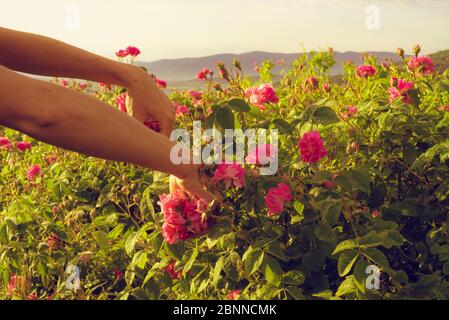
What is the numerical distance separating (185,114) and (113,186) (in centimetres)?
56

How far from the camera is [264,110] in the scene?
2484 mm

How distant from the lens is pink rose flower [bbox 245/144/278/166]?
75.0 inches

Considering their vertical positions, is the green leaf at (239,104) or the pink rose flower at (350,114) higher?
the green leaf at (239,104)

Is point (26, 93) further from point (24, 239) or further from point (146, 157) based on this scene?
point (24, 239)

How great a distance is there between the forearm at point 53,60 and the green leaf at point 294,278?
76 centimetres

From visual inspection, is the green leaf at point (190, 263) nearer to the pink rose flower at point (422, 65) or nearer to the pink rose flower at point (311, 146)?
the pink rose flower at point (311, 146)

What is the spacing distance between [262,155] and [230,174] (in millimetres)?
163

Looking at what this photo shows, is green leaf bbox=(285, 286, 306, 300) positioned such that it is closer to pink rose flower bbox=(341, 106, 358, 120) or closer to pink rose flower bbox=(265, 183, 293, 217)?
pink rose flower bbox=(265, 183, 293, 217)

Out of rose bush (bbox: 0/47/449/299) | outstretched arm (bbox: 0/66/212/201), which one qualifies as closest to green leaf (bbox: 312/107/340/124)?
rose bush (bbox: 0/47/449/299)

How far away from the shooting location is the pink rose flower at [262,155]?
191 cm

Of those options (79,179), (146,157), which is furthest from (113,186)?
(146,157)

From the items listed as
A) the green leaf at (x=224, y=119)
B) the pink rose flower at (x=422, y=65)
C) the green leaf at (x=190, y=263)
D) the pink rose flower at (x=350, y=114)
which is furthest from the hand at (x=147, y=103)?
the pink rose flower at (x=422, y=65)

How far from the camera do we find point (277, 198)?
1857mm
